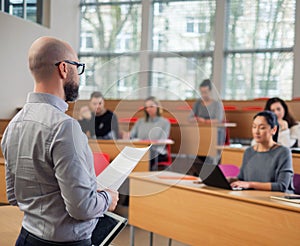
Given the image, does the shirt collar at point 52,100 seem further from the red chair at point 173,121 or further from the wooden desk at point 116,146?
the red chair at point 173,121

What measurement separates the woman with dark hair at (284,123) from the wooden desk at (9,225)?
10.7 feet

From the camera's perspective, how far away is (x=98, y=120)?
42.1 inches

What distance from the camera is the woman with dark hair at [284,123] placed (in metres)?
4.83

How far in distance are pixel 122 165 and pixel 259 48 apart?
8285 mm

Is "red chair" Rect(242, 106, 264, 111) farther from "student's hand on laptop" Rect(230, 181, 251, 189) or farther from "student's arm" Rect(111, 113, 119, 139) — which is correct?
"student's arm" Rect(111, 113, 119, 139)

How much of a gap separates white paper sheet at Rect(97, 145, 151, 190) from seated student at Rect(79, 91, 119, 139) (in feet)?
0.16

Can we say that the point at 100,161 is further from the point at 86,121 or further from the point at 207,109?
the point at 207,109

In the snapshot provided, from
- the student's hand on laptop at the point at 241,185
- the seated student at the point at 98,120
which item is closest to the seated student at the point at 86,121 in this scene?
the seated student at the point at 98,120

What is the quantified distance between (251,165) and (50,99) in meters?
2.29

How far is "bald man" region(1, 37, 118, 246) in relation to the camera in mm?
1259

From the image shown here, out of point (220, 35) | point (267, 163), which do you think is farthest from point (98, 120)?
point (220, 35)

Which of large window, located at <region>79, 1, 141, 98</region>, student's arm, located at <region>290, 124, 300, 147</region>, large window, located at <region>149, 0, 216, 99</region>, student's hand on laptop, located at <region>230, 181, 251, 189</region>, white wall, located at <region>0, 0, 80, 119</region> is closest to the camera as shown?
student's hand on laptop, located at <region>230, 181, 251, 189</region>

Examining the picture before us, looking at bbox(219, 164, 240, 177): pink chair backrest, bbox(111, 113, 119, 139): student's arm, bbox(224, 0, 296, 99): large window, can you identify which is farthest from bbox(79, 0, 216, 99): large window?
bbox(111, 113, 119, 139): student's arm

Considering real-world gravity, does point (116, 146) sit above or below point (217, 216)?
above
